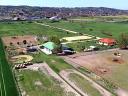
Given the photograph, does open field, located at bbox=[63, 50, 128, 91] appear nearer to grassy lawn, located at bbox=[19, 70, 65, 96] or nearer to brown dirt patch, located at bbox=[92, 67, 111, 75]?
brown dirt patch, located at bbox=[92, 67, 111, 75]

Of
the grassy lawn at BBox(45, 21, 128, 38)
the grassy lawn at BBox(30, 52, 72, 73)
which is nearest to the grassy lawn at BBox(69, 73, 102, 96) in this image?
the grassy lawn at BBox(30, 52, 72, 73)

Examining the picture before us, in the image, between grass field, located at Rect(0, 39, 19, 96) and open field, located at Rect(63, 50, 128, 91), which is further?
open field, located at Rect(63, 50, 128, 91)

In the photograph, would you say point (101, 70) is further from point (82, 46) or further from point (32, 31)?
point (32, 31)

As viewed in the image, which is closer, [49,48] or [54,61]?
[54,61]

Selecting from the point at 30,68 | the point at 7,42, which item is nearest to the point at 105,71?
the point at 30,68

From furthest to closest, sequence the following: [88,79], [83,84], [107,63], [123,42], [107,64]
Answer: [123,42] < [107,63] < [107,64] < [88,79] < [83,84]

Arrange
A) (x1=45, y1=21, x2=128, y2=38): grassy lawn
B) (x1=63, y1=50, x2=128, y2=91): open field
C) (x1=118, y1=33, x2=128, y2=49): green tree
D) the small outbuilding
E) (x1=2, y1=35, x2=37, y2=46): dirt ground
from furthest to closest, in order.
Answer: (x1=45, y1=21, x2=128, y2=38): grassy lawn
(x1=2, y1=35, x2=37, y2=46): dirt ground
(x1=118, y1=33, x2=128, y2=49): green tree
the small outbuilding
(x1=63, y1=50, x2=128, y2=91): open field

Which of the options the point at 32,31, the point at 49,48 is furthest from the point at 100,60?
the point at 32,31

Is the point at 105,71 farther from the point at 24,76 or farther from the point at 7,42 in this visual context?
the point at 7,42
